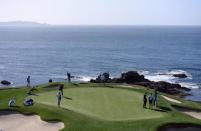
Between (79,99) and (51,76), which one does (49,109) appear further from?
(51,76)

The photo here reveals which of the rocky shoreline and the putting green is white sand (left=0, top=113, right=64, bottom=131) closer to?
the putting green

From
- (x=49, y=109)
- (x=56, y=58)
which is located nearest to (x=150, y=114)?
(x=49, y=109)

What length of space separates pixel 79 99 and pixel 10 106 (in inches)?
246

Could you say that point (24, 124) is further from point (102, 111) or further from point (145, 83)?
point (145, 83)

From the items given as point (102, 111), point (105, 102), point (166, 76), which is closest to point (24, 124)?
point (102, 111)

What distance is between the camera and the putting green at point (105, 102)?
29.9 metres

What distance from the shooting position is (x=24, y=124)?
2941cm

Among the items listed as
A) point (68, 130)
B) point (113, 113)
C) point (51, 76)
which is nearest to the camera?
point (68, 130)

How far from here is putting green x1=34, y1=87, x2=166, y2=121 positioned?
29938mm

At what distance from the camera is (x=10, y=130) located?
91.4 ft

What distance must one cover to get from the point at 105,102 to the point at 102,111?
285cm

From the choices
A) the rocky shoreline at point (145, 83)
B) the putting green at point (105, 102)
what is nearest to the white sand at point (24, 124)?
the putting green at point (105, 102)

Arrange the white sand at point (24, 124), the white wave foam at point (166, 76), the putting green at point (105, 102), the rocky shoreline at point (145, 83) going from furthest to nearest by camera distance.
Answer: the white wave foam at point (166, 76), the rocky shoreline at point (145, 83), the putting green at point (105, 102), the white sand at point (24, 124)

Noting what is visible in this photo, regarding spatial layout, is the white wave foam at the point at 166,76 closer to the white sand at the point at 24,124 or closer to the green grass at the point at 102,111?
the green grass at the point at 102,111
